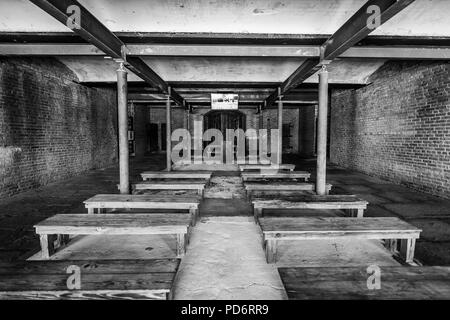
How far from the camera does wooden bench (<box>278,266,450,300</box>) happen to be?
202 cm

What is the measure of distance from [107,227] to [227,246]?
1.46 m

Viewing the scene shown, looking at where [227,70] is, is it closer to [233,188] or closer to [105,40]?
[233,188]

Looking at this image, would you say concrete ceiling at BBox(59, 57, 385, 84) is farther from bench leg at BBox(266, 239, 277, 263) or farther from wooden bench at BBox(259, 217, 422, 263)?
bench leg at BBox(266, 239, 277, 263)

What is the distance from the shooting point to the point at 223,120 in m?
18.5

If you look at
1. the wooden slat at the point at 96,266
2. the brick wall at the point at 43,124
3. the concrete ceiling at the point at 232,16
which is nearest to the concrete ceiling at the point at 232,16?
the concrete ceiling at the point at 232,16

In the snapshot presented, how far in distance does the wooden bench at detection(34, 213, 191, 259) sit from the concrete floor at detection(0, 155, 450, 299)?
0.22 m

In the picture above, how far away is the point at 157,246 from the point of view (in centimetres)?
363

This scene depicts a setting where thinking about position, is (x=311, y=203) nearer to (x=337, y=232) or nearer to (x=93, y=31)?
(x=337, y=232)

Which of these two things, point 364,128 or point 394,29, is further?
point 364,128

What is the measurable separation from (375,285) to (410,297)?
0.22 meters

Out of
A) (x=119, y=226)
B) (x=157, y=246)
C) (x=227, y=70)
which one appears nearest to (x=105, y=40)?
(x=119, y=226)

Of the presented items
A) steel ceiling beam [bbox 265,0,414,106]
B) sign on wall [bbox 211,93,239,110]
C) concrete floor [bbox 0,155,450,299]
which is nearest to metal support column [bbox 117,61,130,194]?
concrete floor [bbox 0,155,450,299]

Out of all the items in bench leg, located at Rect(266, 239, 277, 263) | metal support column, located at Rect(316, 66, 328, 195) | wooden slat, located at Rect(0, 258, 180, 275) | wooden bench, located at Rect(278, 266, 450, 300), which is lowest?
bench leg, located at Rect(266, 239, 277, 263)

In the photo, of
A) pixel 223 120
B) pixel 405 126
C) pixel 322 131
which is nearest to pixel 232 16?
pixel 322 131
